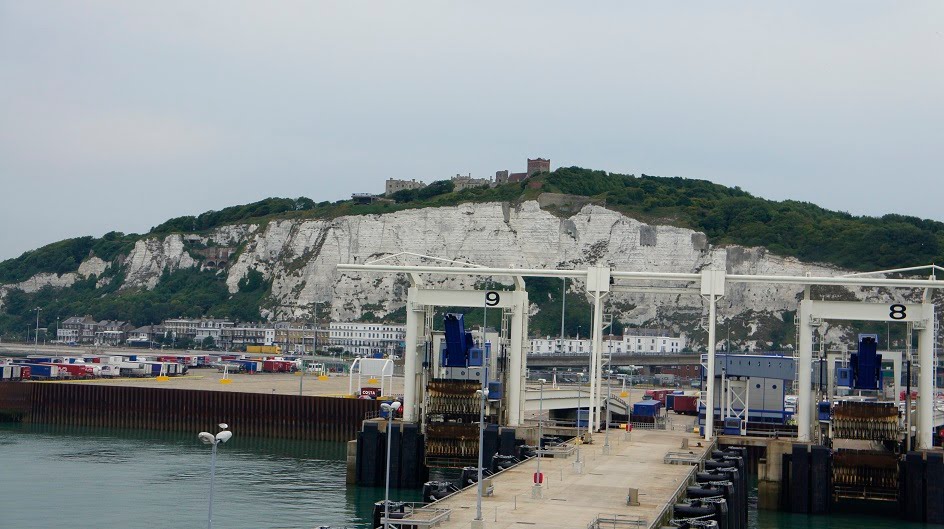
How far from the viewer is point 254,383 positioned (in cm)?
11588

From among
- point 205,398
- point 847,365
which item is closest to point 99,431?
point 205,398

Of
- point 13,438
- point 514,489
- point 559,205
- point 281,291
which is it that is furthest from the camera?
point 281,291

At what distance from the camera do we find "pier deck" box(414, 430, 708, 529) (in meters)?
34.9

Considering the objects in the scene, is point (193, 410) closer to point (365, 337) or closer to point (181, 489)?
point (181, 489)

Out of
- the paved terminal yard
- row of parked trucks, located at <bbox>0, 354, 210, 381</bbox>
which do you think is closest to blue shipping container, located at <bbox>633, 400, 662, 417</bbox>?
the paved terminal yard

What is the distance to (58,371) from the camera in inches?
4422

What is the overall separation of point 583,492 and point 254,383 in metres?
78.7

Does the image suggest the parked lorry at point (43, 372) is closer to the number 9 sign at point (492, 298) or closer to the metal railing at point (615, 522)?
the number 9 sign at point (492, 298)

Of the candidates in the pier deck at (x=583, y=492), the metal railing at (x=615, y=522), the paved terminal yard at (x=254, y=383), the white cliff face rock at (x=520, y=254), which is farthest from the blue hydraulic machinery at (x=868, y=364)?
the white cliff face rock at (x=520, y=254)

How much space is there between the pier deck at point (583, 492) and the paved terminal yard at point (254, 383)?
151 ft

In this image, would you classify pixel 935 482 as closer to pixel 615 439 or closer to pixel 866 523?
pixel 866 523

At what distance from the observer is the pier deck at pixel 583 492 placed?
34938 millimetres

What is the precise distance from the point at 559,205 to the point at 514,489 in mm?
145223

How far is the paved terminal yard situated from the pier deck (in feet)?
151
